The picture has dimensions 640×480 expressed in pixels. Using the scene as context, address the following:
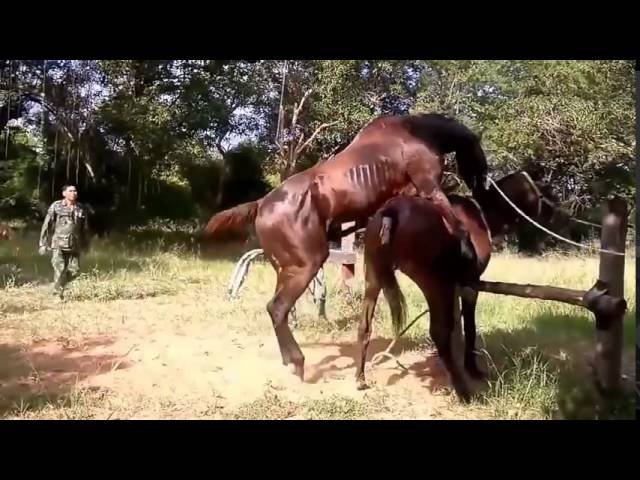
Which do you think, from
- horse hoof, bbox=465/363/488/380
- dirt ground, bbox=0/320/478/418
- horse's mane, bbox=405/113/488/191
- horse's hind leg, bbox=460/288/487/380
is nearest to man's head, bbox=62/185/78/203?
dirt ground, bbox=0/320/478/418

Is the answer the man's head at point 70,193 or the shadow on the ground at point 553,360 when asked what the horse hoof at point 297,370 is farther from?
the man's head at point 70,193

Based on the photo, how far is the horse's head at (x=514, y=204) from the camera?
2.59 meters

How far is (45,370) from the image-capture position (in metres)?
2.41

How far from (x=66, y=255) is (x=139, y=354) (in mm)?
946

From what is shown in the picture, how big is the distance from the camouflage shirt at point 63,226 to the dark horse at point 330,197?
1.12 meters

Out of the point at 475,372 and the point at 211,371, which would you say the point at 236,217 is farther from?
the point at 475,372

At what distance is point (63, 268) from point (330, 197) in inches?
64.3

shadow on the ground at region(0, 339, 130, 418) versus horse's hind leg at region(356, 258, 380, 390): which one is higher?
horse's hind leg at region(356, 258, 380, 390)

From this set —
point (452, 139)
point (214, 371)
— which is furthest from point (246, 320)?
point (452, 139)

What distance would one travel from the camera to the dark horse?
93.7 inches

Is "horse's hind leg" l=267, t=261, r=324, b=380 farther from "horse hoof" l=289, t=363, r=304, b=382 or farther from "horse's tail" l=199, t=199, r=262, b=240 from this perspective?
"horse's tail" l=199, t=199, r=262, b=240

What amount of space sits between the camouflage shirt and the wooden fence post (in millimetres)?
2408

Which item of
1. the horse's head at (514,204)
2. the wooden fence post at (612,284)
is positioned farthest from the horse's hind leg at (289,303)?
the wooden fence post at (612,284)
